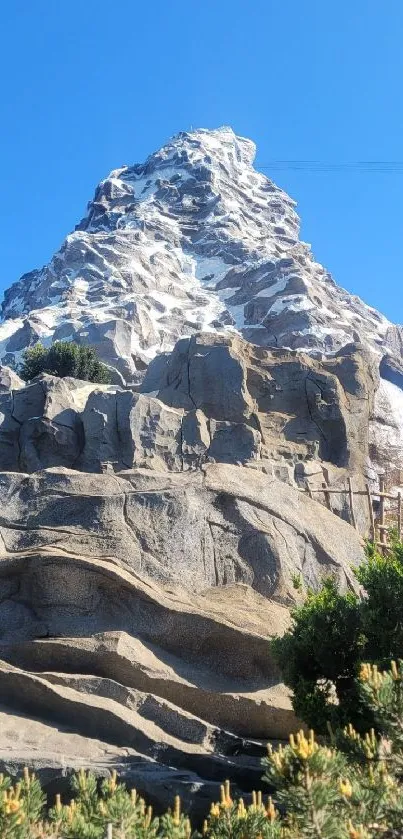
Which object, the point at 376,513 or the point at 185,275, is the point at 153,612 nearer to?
the point at 376,513

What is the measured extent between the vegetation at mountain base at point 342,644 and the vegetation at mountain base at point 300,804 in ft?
8.77

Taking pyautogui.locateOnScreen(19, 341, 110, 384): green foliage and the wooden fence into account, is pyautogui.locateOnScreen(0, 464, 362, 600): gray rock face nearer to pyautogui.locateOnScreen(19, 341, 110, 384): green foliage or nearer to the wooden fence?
the wooden fence

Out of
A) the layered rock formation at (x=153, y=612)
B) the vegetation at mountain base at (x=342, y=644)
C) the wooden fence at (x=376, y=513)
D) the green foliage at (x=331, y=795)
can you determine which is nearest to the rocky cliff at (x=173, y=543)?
the layered rock formation at (x=153, y=612)

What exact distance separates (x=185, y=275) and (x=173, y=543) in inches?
4591

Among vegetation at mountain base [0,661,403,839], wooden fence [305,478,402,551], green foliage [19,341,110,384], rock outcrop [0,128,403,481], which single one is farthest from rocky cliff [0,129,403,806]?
rock outcrop [0,128,403,481]

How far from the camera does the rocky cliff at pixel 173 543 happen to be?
11.2 m

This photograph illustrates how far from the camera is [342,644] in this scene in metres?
10.4

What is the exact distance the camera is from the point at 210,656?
12.6 m

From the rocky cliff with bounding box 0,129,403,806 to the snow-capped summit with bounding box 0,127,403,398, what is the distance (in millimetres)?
30858

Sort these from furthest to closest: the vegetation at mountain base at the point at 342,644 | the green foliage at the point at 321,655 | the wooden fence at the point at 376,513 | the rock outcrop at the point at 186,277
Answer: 1. the rock outcrop at the point at 186,277
2. the wooden fence at the point at 376,513
3. the green foliage at the point at 321,655
4. the vegetation at mountain base at the point at 342,644

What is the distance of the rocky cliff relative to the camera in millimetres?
11219

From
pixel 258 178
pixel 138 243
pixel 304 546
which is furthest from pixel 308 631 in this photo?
pixel 258 178

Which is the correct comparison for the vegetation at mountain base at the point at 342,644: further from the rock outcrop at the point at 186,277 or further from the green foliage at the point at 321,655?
the rock outcrop at the point at 186,277

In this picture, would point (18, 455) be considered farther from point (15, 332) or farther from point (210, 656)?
point (15, 332)
